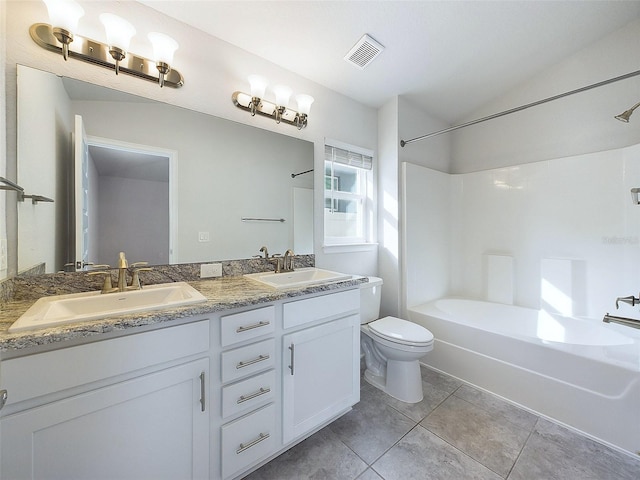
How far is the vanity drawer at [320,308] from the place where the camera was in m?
1.26

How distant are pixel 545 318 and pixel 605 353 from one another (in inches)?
31.4

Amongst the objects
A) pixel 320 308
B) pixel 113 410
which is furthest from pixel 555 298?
pixel 113 410

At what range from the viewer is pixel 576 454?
1359 millimetres

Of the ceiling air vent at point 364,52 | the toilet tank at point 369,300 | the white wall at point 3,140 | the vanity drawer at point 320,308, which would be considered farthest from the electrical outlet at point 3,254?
the ceiling air vent at point 364,52

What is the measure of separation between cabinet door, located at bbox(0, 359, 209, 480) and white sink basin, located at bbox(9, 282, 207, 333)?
236 mm

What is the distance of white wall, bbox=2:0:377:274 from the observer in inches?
42.3

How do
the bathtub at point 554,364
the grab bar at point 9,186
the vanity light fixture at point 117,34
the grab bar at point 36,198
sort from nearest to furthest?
the grab bar at point 9,186
the grab bar at point 36,198
the vanity light fixture at point 117,34
the bathtub at point 554,364

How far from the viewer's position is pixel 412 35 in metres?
1.74

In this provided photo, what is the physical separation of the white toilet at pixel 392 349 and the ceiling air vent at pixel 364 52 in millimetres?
1660

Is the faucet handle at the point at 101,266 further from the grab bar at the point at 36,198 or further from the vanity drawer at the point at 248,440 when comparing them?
the vanity drawer at the point at 248,440

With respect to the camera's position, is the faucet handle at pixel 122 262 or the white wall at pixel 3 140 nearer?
the white wall at pixel 3 140

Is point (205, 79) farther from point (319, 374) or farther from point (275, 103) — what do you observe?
point (319, 374)

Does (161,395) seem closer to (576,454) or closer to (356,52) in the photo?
(576,454)

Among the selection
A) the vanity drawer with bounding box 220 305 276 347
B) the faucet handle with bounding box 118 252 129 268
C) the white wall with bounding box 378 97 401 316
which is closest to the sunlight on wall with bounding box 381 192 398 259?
the white wall with bounding box 378 97 401 316
